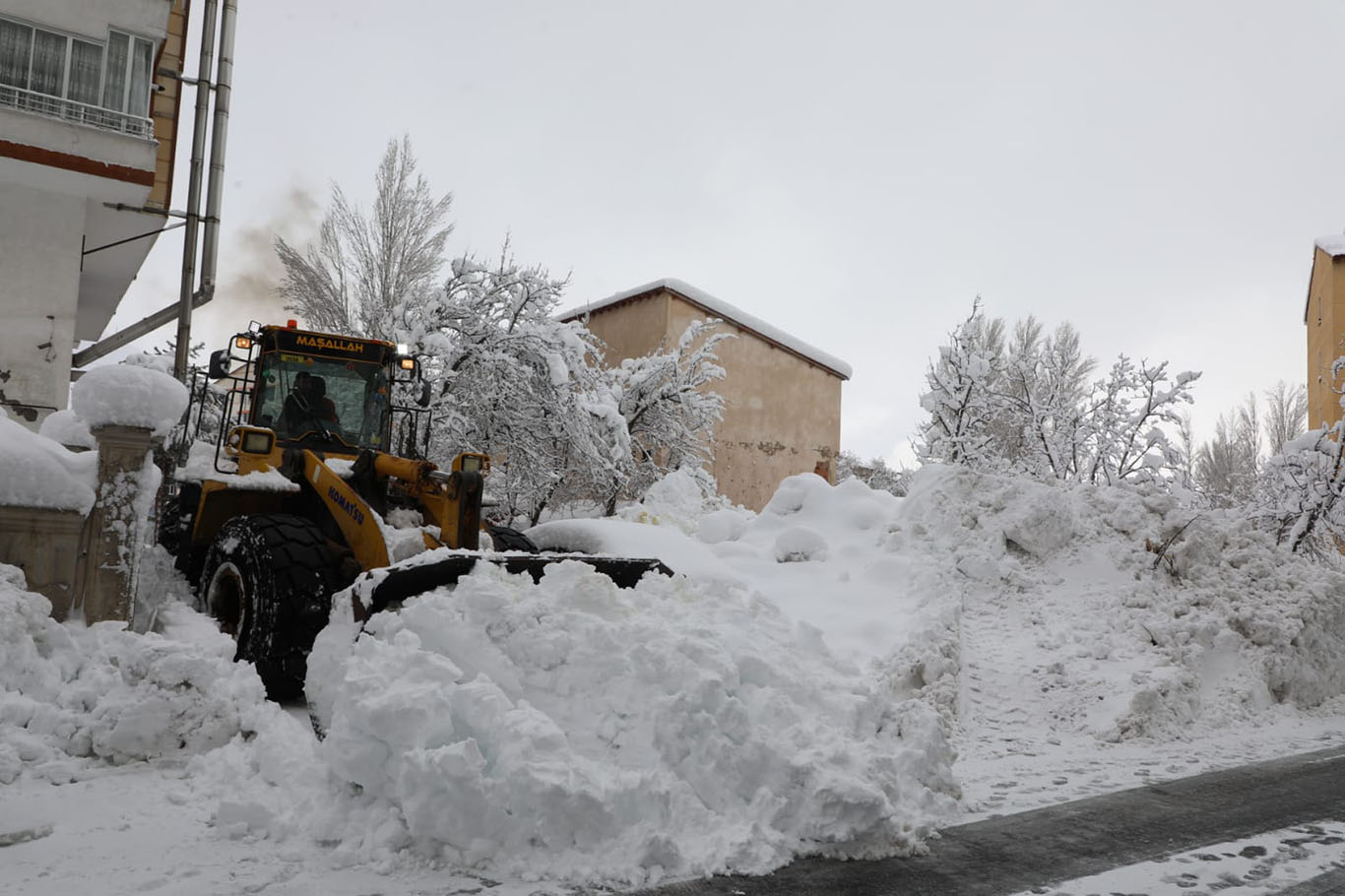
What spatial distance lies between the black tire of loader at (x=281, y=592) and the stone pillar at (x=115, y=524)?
0.68m

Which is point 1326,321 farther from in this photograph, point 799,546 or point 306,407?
point 306,407

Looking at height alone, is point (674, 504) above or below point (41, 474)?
above

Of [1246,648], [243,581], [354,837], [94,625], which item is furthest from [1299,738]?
[94,625]

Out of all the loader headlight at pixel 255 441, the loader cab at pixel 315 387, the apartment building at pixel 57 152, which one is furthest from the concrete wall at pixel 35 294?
the loader headlight at pixel 255 441

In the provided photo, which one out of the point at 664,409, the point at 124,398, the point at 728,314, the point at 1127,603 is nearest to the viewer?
Answer: the point at 124,398

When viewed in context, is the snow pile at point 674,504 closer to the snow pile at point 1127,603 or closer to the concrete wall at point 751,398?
the snow pile at point 1127,603

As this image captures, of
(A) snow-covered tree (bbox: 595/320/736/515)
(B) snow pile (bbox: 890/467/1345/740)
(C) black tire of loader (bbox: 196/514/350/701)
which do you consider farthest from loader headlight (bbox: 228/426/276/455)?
(A) snow-covered tree (bbox: 595/320/736/515)

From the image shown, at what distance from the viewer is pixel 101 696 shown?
484cm

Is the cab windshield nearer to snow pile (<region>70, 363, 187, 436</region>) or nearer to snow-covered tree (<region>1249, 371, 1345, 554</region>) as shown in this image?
snow pile (<region>70, 363, 187, 436</region>)

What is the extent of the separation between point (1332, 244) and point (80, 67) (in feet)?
81.8

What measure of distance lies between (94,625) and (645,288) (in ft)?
52.8

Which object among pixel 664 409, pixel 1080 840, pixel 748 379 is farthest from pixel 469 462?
pixel 748 379

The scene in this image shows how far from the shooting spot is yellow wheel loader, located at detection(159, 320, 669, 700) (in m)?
5.64

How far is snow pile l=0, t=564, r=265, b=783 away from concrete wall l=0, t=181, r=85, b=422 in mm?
9157
